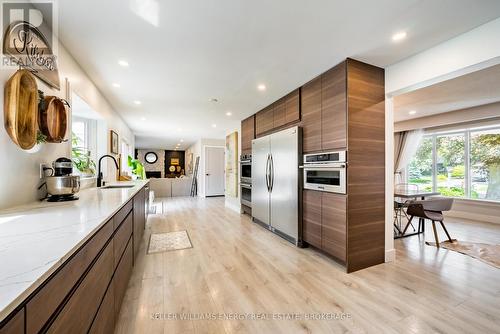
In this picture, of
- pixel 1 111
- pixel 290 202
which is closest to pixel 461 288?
pixel 290 202

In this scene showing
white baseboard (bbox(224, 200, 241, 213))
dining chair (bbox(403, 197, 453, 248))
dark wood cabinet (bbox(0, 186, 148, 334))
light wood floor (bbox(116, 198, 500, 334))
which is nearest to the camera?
dark wood cabinet (bbox(0, 186, 148, 334))

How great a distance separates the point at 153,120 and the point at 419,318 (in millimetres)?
5856

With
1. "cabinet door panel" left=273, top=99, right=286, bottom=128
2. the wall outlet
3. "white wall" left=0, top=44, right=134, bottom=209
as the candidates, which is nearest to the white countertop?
"white wall" left=0, top=44, right=134, bottom=209

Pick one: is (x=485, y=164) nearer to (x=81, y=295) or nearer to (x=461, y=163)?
(x=461, y=163)

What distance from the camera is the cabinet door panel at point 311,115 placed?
2.71m

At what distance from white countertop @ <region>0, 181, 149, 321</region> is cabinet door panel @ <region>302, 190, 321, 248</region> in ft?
7.56

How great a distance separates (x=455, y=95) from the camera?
3.48 m

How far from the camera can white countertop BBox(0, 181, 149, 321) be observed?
0.51m

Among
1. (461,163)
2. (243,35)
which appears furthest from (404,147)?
(243,35)

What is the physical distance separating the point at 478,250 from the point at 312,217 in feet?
7.98

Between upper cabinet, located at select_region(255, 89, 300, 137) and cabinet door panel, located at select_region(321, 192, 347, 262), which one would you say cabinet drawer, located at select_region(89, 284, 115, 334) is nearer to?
cabinet door panel, located at select_region(321, 192, 347, 262)

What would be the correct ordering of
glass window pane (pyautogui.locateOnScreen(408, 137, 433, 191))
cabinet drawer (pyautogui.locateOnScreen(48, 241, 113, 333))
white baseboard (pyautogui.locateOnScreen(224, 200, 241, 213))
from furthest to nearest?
glass window pane (pyautogui.locateOnScreen(408, 137, 433, 191))
white baseboard (pyautogui.locateOnScreen(224, 200, 241, 213))
cabinet drawer (pyautogui.locateOnScreen(48, 241, 113, 333))

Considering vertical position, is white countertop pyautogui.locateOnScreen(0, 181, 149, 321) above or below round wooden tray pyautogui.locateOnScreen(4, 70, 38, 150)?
below

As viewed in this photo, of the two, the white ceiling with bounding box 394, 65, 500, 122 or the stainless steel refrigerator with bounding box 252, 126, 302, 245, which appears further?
the stainless steel refrigerator with bounding box 252, 126, 302, 245
